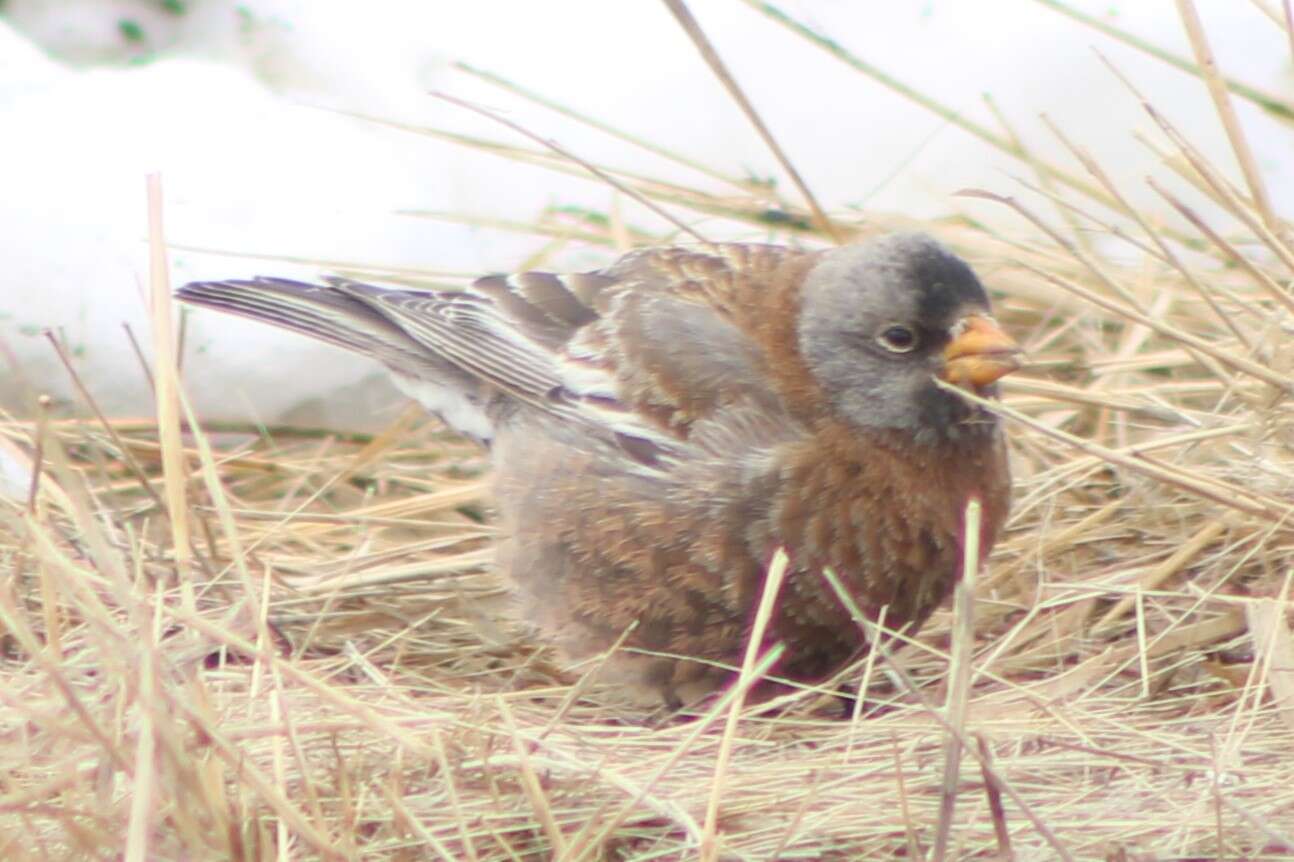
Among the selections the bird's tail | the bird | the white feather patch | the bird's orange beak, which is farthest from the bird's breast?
the bird's tail

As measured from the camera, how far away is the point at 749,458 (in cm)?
342

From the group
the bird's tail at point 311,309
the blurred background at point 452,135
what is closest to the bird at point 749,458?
the bird's tail at point 311,309

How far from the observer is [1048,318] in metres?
4.71

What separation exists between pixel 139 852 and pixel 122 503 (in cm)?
220

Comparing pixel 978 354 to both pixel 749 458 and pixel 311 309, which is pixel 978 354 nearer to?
pixel 749 458

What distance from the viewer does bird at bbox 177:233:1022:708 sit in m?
3.36

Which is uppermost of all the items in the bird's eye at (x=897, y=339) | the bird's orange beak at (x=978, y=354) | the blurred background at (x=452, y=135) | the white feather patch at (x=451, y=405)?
the blurred background at (x=452, y=135)

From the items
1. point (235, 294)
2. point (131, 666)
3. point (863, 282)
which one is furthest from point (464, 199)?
point (131, 666)

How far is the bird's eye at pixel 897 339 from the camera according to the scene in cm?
352

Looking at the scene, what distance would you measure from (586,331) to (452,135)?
1202 mm

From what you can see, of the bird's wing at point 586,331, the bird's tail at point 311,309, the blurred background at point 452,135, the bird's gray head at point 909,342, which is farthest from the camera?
the blurred background at point 452,135

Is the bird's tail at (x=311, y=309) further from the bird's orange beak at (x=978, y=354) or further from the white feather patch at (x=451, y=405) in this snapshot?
the bird's orange beak at (x=978, y=354)

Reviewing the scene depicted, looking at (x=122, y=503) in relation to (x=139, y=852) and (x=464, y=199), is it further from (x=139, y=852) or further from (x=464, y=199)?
(x=139, y=852)

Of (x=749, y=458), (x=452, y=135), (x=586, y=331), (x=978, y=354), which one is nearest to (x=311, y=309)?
(x=586, y=331)
